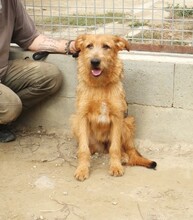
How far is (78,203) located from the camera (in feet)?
12.9

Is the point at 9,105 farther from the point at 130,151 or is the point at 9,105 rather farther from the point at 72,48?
the point at 130,151

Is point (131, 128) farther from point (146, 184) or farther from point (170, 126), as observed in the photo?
point (146, 184)

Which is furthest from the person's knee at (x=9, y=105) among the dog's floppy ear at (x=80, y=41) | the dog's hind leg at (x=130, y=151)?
the dog's hind leg at (x=130, y=151)

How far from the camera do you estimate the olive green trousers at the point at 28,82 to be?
16.4 ft

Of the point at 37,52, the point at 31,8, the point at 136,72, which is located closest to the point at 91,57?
the point at 136,72

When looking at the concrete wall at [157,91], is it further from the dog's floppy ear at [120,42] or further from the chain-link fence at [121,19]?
the dog's floppy ear at [120,42]

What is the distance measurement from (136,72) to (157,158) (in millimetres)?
953

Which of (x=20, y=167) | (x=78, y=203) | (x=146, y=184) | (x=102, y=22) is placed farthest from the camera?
(x=102, y=22)

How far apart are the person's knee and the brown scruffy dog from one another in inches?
25.6

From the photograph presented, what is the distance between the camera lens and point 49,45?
520 centimetres

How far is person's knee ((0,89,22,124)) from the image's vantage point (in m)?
4.84

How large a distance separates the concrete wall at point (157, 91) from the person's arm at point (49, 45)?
0.09 meters

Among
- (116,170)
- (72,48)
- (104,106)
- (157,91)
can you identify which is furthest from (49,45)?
(116,170)

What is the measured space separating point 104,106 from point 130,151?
1.84 ft
